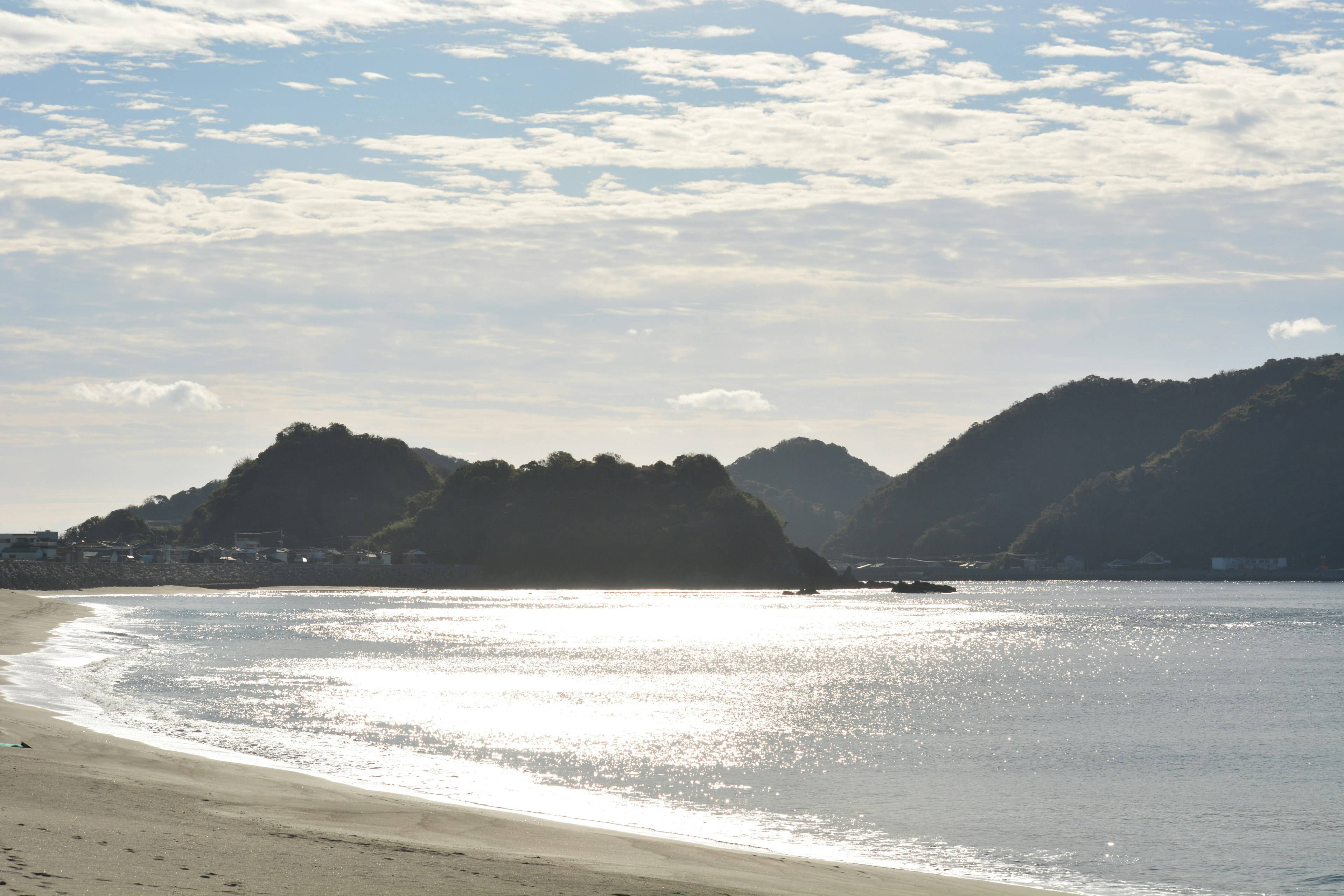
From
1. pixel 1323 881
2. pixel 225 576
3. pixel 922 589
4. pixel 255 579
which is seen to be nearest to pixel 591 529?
pixel 255 579

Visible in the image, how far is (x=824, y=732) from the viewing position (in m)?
31.0

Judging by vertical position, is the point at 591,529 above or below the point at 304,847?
above

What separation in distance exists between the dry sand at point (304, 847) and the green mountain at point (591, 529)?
163285 mm

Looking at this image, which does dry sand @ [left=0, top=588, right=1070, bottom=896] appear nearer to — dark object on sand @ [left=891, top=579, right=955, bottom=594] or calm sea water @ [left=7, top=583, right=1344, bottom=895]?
calm sea water @ [left=7, top=583, right=1344, bottom=895]

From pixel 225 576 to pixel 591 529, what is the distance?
57459mm

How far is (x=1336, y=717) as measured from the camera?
115 ft

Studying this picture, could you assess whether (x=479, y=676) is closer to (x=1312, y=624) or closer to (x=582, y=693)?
(x=582, y=693)

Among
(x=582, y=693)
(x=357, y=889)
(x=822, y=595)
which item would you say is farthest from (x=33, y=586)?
(x=357, y=889)

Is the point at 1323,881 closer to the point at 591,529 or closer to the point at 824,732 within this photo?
the point at 824,732

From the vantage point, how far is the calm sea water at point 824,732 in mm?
18656

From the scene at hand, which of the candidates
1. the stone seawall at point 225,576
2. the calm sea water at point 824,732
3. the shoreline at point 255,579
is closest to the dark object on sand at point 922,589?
the shoreline at point 255,579

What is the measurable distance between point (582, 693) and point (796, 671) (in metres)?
14.4

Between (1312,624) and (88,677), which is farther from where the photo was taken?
(1312,624)

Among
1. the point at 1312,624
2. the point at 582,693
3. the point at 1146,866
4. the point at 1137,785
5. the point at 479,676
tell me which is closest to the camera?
the point at 1146,866
